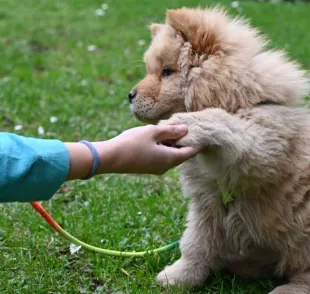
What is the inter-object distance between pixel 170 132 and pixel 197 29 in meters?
0.65

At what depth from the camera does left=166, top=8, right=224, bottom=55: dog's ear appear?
281cm

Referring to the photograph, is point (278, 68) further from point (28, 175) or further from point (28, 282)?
point (28, 282)

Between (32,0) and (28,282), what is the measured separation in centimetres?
837

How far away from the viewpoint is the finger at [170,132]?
2428mm

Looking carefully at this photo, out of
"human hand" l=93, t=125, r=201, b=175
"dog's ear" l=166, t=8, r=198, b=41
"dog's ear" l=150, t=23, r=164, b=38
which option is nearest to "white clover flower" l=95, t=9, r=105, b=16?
"dog's ear" l=150, t=23, r=164, b=38

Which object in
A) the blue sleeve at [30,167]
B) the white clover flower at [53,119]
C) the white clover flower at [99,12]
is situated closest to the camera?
the blue sleeve at [30,167]

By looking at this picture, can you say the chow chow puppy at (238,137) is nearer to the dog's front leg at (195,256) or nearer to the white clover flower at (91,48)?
the dog's front leg at (195,256)

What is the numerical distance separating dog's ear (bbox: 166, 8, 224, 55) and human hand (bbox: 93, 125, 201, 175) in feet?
1.79

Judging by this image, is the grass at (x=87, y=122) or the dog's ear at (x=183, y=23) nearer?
the dog's ear at (x=183, y=23)

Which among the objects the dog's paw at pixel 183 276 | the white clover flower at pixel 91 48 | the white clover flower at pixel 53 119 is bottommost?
the white clover flower at pixel 91 48

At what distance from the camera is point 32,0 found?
1059cm

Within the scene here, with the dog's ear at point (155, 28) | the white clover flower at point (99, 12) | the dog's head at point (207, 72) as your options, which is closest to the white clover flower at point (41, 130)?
the dog's ear at point (155, 28)

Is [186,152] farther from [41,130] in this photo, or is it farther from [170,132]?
[41,130]

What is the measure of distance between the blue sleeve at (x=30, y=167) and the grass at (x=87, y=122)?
2.92ft
